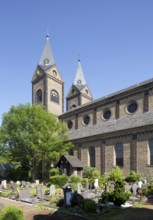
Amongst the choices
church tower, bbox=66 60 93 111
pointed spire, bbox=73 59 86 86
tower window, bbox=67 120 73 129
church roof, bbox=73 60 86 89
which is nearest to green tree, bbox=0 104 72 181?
tower window, bbox=67 120 73 129

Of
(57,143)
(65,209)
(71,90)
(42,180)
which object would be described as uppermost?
(71,90)

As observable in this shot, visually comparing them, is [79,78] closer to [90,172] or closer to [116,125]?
[116,125]

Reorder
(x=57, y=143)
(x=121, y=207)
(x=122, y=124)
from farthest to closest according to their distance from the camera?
(x=57, y=143)
(x=122, y=124)
(x=121, y=207)

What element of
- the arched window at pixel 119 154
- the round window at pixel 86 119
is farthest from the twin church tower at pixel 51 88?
the arched window at pixel 119 154

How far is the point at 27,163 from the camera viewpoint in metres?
40.0

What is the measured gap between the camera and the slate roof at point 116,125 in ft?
106

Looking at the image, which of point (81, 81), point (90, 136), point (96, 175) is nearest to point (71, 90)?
point (81, 81)

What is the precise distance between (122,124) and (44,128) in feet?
36.2

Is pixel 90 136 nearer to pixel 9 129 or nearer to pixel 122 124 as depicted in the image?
pixel 122 124

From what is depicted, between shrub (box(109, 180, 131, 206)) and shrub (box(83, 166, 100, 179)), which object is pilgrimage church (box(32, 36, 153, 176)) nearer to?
shrub (box(83, 166, 100, 179))

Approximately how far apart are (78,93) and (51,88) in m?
7.32

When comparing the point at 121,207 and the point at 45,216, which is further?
the point at 121,207

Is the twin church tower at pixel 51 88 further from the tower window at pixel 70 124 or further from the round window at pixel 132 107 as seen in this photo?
the round window at pixel 132 107

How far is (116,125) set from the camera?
36.0 m
